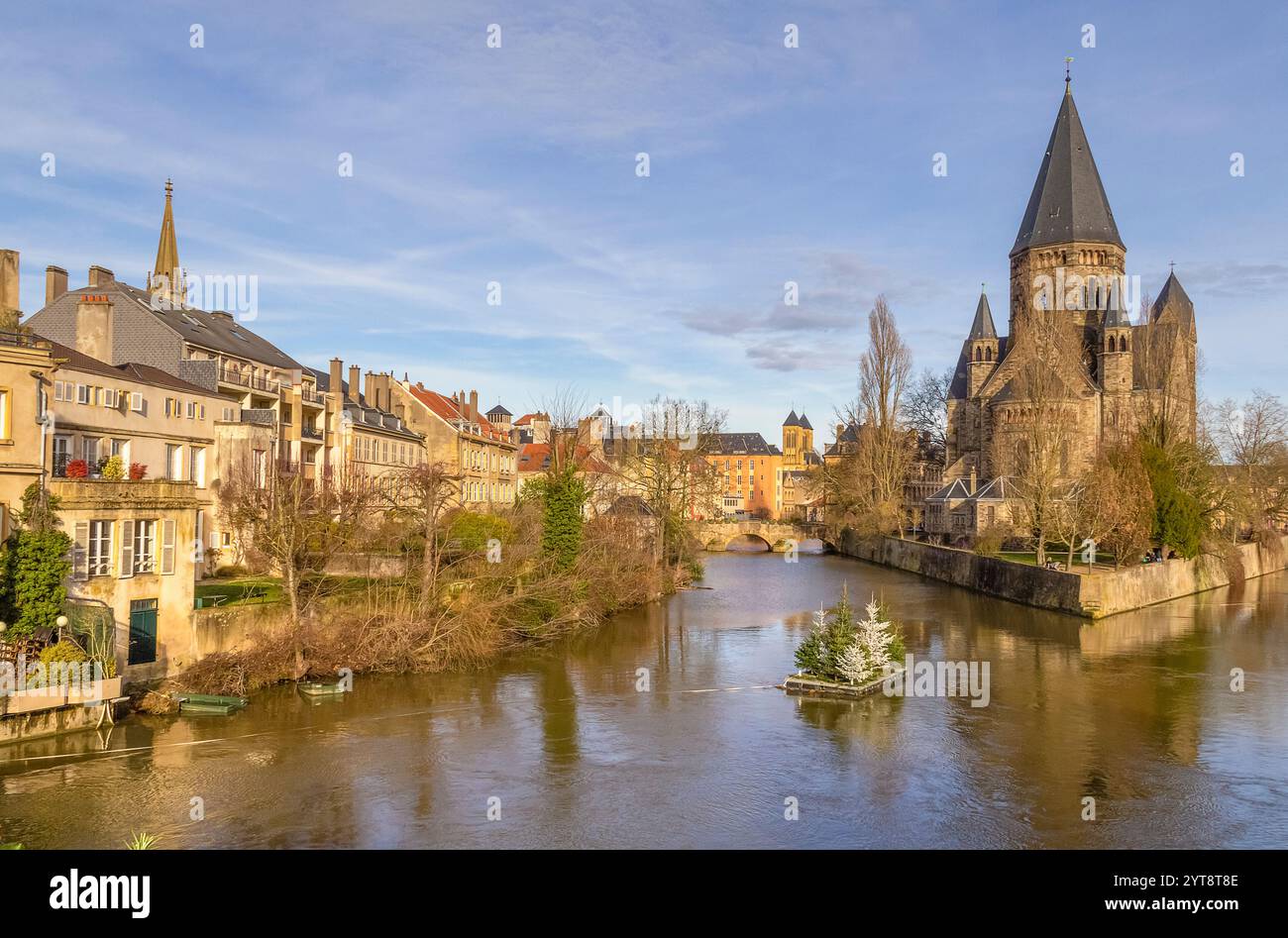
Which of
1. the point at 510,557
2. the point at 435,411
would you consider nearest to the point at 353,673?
the point at 510,557

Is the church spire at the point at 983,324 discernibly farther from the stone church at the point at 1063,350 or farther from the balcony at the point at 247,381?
the balcony at the point at 247,381

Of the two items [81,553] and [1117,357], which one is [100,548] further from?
[1117,357]

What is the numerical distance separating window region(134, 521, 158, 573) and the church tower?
71786 millimetres

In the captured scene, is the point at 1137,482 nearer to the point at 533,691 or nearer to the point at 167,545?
the point at 533,691

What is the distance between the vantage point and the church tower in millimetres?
81812

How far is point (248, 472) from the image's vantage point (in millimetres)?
34656

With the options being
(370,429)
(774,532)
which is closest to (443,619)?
(370,429)

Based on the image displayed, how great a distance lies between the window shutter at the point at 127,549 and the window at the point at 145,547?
0.15 metres

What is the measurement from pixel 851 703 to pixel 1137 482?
92.2 feet

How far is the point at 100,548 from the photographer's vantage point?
23.4 meters

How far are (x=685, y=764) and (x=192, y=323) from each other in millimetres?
30924

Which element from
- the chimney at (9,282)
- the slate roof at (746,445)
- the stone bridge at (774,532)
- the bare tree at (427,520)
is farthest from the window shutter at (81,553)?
the slate roof at (746,445)

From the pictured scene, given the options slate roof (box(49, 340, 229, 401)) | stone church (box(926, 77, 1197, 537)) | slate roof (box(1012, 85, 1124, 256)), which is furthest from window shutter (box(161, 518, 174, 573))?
slate roof (box(1012, 85, 1124, 256))

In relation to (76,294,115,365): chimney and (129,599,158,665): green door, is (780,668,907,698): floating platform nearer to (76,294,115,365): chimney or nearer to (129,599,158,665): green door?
(129,599,158,665): green door
